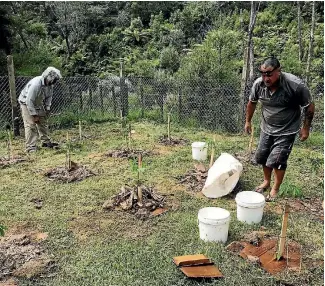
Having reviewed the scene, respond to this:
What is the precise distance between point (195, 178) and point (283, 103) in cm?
167

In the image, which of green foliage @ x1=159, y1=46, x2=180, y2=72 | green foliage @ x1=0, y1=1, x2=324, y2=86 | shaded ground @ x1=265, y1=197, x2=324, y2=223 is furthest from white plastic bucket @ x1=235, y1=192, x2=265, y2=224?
green foliage @ x1=159, y1=46, x2=180, y2=72

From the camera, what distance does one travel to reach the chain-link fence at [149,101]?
28.3ft

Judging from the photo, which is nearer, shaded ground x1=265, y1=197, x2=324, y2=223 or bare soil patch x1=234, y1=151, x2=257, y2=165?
shaded ground x1=265, y1=197, x2=324, y2=223

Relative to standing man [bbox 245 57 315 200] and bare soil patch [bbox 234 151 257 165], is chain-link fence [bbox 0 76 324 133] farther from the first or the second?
standing man [bbox 245 57 315 200]

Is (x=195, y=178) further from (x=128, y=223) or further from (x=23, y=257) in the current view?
(x=23, y=257)

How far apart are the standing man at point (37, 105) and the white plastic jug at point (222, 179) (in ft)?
11.7

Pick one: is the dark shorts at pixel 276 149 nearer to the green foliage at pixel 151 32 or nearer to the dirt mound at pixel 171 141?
the dirt mound at pixel 171 141

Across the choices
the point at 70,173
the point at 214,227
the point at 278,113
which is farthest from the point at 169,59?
the point at 214,227

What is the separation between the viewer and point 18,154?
685 cm

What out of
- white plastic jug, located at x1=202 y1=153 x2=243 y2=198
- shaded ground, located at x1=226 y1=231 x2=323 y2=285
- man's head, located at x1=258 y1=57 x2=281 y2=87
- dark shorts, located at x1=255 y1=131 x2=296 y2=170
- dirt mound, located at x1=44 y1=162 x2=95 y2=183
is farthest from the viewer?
dirt mound, located at x1=44 y1=162 x2=95 y2=183

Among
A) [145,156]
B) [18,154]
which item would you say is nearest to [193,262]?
[145,156]

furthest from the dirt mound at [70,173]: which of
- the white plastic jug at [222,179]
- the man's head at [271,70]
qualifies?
the man's head at [271,70]

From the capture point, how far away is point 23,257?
3.27 meters

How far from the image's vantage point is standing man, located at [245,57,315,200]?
4081mm
